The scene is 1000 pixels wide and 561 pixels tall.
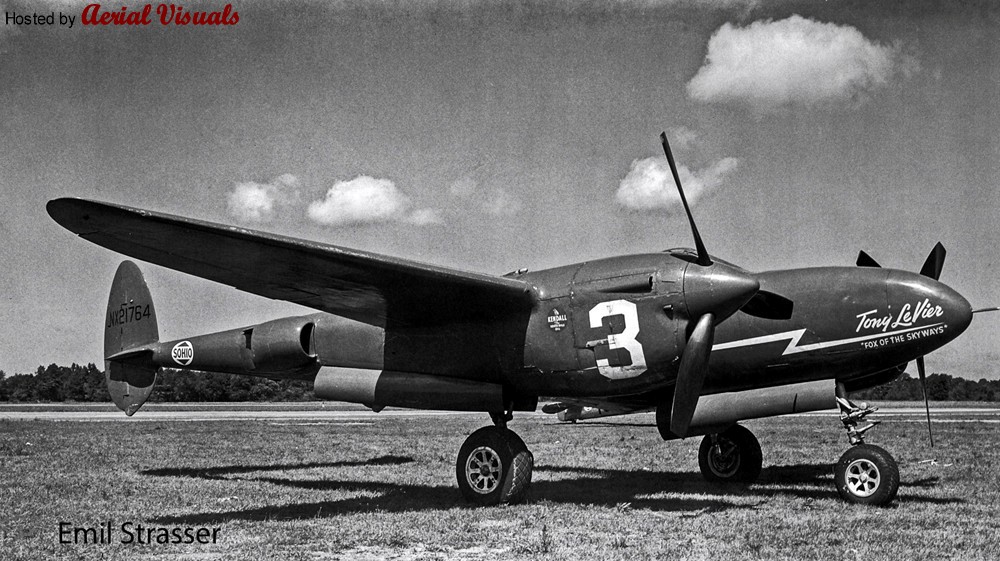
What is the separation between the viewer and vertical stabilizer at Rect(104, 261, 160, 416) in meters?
15.1

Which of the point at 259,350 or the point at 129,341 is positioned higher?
the point at 129,341

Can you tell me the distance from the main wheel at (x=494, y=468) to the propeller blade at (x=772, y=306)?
3.41 meters

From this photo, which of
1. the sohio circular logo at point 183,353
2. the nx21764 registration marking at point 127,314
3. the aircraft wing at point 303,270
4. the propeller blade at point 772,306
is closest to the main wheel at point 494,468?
the aircraft wing at point 303,270

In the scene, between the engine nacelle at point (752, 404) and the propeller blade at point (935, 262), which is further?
the propeller blade at point (935, 262)

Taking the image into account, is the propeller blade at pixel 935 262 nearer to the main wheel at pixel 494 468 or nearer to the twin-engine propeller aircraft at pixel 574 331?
the twin-engine propeller aircraft at pixel 574 331

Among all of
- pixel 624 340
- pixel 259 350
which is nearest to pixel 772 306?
pixel 624 340

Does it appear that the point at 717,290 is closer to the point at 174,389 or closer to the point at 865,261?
the point at 865,261

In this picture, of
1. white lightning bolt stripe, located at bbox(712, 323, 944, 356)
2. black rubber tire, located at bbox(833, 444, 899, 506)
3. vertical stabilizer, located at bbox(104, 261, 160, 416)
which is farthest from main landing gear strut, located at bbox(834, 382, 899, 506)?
vertical stabilizer, located at bbox(104, 261, 160, 416)

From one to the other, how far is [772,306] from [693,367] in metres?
2.54

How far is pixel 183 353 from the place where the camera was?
13.4 m

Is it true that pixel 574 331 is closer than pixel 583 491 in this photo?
Yes

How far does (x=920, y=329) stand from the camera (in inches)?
372

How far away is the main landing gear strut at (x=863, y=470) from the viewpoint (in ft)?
30.2

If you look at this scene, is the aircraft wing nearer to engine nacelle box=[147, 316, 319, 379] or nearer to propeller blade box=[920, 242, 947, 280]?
engine nacelle box=[147, 316, 319, 379]
